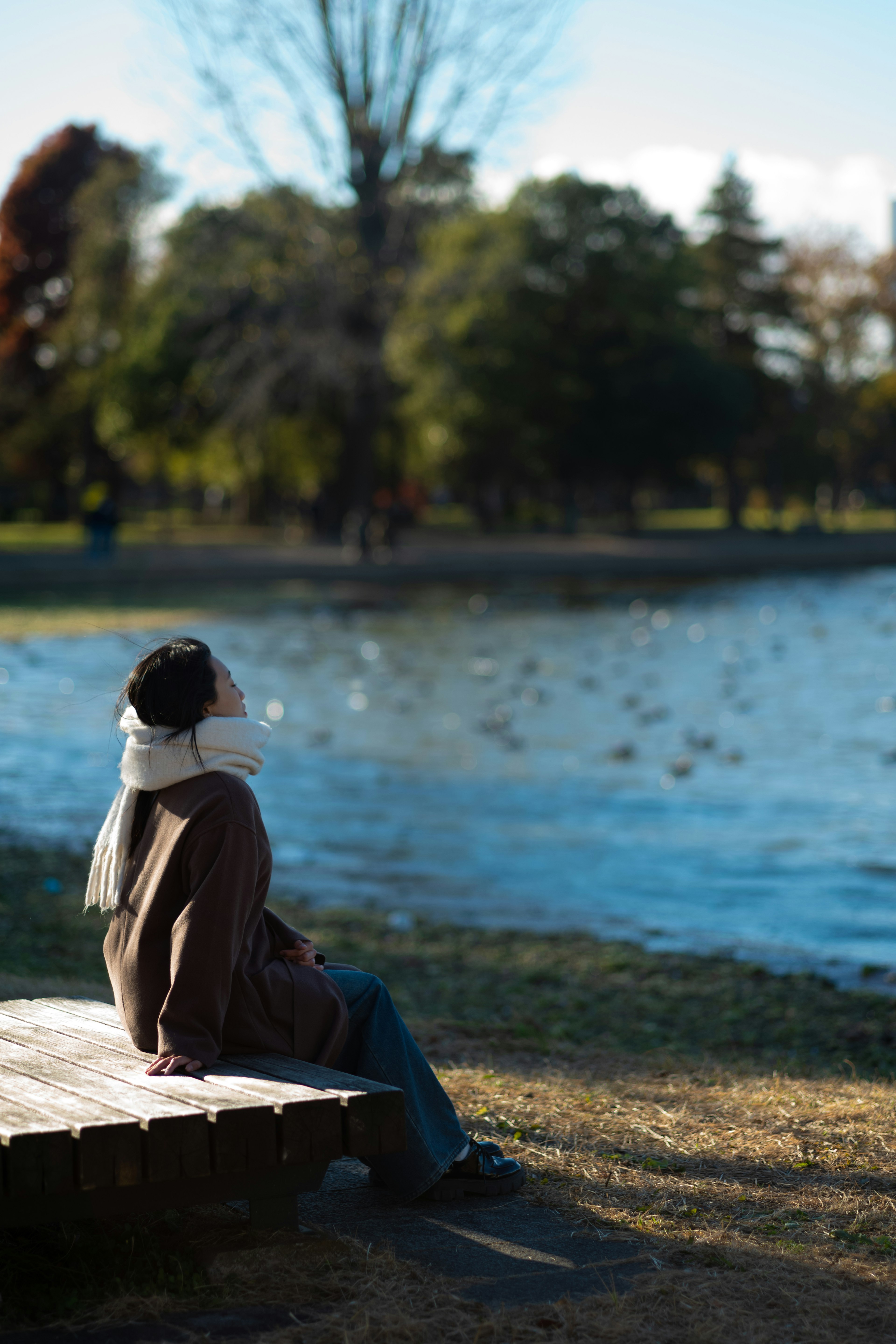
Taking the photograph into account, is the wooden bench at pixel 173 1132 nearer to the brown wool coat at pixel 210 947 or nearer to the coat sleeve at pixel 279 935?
the brown wool coat at pixel 210 947

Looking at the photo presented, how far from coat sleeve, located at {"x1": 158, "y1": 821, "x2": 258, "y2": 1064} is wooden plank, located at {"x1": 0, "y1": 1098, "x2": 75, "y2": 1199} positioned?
437 millimetres

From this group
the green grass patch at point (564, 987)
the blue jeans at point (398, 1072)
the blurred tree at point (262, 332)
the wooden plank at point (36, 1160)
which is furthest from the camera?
the blurred tree at point (262, 332)

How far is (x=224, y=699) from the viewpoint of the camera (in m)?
3.64

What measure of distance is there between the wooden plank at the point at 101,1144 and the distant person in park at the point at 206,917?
0.31m

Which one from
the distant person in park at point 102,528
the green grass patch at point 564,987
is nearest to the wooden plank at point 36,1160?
the green grass patch at point 564,987

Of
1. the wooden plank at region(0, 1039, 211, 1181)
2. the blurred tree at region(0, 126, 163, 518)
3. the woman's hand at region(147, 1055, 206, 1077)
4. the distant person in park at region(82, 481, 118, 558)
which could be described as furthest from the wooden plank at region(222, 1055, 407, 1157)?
the blurred tree at region(0, 126, 163, 518)

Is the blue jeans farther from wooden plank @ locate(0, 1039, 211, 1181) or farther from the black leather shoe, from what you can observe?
wooden plank @ locate(0, 1039, 211, 1181)

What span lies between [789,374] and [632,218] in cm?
1441

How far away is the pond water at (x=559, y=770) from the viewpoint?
906 cm

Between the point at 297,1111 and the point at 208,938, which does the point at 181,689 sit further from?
the point at 297,1111

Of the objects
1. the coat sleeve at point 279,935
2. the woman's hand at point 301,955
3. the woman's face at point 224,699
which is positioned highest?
the woman's face at point 224,699

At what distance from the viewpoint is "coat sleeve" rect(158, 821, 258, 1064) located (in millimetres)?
3490

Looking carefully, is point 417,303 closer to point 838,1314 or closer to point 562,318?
point 562,318

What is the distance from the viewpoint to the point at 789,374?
68500 mm
